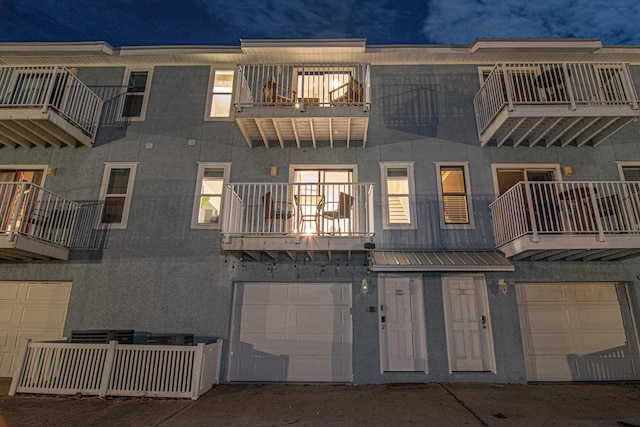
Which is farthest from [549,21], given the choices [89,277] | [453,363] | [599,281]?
[89,277]

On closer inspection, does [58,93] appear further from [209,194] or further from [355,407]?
[355,407]

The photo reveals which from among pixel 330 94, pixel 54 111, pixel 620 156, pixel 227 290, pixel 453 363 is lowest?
pixel 453 363

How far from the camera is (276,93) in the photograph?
798 centimetres

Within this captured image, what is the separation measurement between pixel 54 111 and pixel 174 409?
7.23m

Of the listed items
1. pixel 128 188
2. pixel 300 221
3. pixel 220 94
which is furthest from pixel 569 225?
pixel 128 188

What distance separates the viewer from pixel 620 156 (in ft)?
26.5

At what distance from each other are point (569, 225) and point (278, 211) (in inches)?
232

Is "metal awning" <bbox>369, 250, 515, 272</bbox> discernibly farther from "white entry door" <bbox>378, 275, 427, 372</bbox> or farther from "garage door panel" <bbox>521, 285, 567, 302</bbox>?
"garage door panel" <bbox>521, 285, 567, 302</bbox>

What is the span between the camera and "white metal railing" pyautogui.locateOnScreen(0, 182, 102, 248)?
23.4 ft

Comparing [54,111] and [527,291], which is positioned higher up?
[54,111]

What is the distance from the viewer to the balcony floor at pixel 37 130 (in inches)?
283

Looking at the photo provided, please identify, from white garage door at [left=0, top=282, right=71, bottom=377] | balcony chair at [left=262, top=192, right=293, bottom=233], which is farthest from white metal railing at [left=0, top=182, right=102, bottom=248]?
balcony chair at [left=262, top=192, right=293, bottom=233]

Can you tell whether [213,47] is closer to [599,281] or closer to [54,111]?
[54,111]

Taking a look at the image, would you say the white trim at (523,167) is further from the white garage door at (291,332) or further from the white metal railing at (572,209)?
the white garage door at (291,332)
